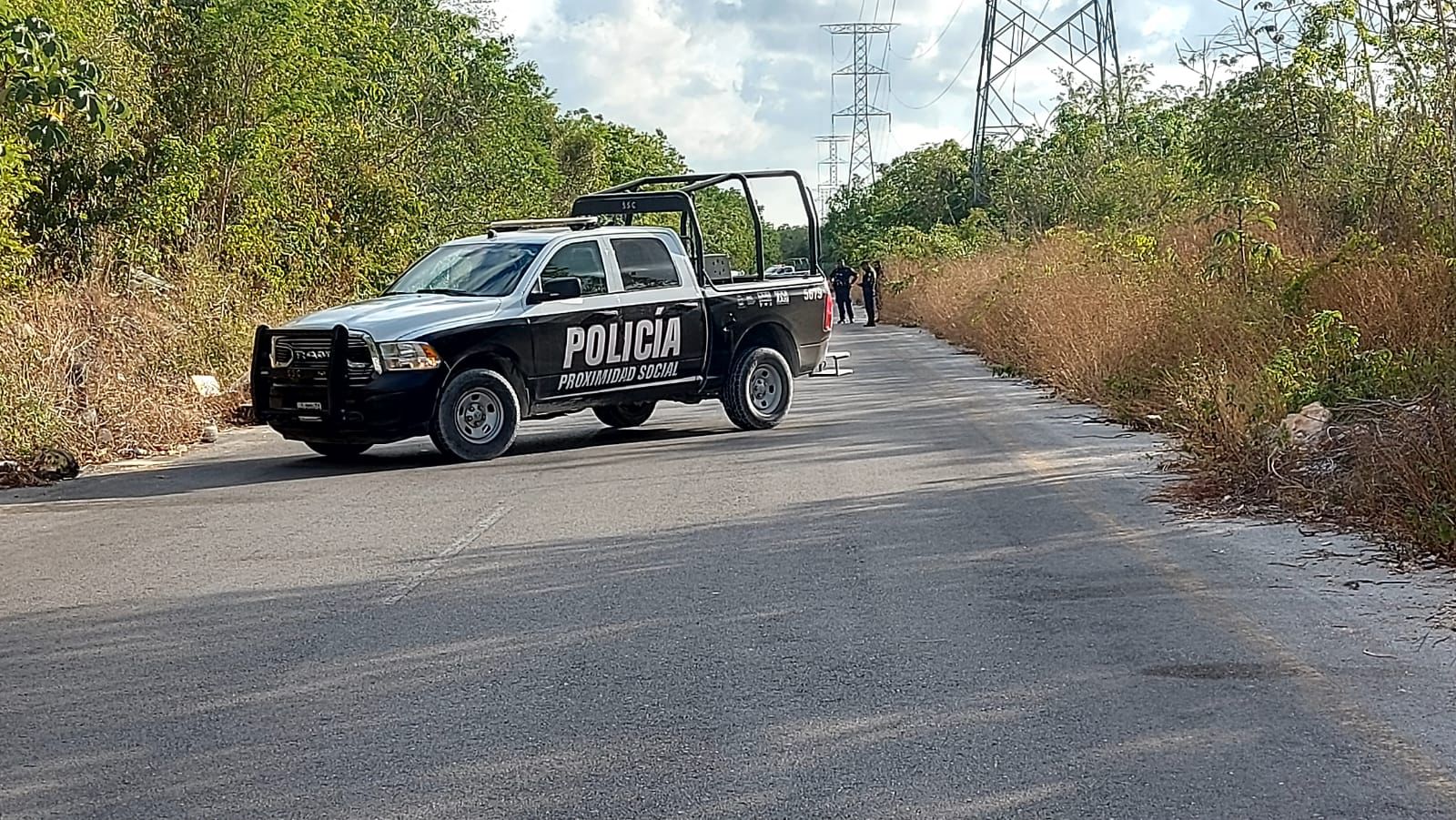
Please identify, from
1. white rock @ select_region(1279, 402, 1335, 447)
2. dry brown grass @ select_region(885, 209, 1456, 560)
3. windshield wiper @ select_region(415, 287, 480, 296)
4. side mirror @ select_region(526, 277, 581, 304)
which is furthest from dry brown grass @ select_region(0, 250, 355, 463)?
white rock @ select_region(1279, 402, 1335, 447)

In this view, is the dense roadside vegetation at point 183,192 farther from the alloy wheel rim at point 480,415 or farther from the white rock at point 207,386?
the alloy wheel rim at point 480,415

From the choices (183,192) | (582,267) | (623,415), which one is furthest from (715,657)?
(183,192)

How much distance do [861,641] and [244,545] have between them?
4445 millimetres

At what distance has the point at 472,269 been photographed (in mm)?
14727

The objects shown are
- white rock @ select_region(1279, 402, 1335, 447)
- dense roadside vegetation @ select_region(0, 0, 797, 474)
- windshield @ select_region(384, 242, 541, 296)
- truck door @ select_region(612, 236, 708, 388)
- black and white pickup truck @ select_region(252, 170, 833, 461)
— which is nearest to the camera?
white rock @ select_region(1279, 402, 1335, 447)

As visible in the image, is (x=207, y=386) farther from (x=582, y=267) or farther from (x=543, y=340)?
(x=543, y=340)

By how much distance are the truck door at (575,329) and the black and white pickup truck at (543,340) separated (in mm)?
13

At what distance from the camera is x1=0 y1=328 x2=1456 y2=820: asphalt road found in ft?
16.6

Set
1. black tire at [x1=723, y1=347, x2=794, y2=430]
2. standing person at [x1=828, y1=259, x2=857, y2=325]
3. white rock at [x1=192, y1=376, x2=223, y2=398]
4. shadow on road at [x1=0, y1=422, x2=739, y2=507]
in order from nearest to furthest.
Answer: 1. shadow on road at [x1=0, y1=422, x2=739, y2=507]
2. black tire at [x1=723, y1=347, x2=794, y2=430]
3. white rock at [x1=192, y1=376, x2=223, y2=398]
4. standing person at [x1=828, y1=259, x2=857, y2=325]

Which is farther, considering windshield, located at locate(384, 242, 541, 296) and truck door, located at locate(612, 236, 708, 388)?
truck door, located at locate(612, 236, 708, 388)

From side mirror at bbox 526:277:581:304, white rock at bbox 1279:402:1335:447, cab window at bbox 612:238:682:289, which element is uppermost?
cab window at bbox 612:238:682:289

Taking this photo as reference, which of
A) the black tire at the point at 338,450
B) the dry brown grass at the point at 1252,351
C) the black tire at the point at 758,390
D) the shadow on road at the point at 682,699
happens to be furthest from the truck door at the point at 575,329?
the shadow on road at the point at 682,699

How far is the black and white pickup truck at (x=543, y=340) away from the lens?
13414 millimetres

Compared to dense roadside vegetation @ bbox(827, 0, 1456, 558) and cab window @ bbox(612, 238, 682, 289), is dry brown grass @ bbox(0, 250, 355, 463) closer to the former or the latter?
cab window @ bbox(612, 238, 682, 289)
